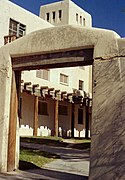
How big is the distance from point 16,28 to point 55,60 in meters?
14.1

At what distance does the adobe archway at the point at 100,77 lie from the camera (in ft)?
25.4

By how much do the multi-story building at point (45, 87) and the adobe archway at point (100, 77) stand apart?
9.27m

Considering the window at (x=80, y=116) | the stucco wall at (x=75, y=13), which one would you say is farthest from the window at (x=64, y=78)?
the stucco wall at (x=75, y=13)

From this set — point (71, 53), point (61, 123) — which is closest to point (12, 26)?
point (61, 123)

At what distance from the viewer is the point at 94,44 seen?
848 cm

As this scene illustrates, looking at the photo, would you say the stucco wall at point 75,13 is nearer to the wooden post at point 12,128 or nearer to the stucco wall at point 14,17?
the stucco wall at point 14,17

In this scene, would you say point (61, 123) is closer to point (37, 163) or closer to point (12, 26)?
point (12, 26)

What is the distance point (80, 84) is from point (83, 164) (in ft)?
67.4

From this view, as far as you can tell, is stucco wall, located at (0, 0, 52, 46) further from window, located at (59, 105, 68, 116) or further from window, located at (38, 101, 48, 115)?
window, located at (59, 105, 68, 116)

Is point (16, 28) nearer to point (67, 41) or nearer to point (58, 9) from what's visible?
point (67, 41)

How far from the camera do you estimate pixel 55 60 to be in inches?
368

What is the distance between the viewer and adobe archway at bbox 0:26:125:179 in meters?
7.74

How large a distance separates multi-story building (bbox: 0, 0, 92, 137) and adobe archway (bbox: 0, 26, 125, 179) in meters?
9.27

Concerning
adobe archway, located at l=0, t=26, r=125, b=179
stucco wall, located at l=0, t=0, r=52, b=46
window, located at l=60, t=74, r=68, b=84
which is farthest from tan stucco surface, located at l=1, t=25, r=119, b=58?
window, located at l=60, t=74, r=68, b=84
